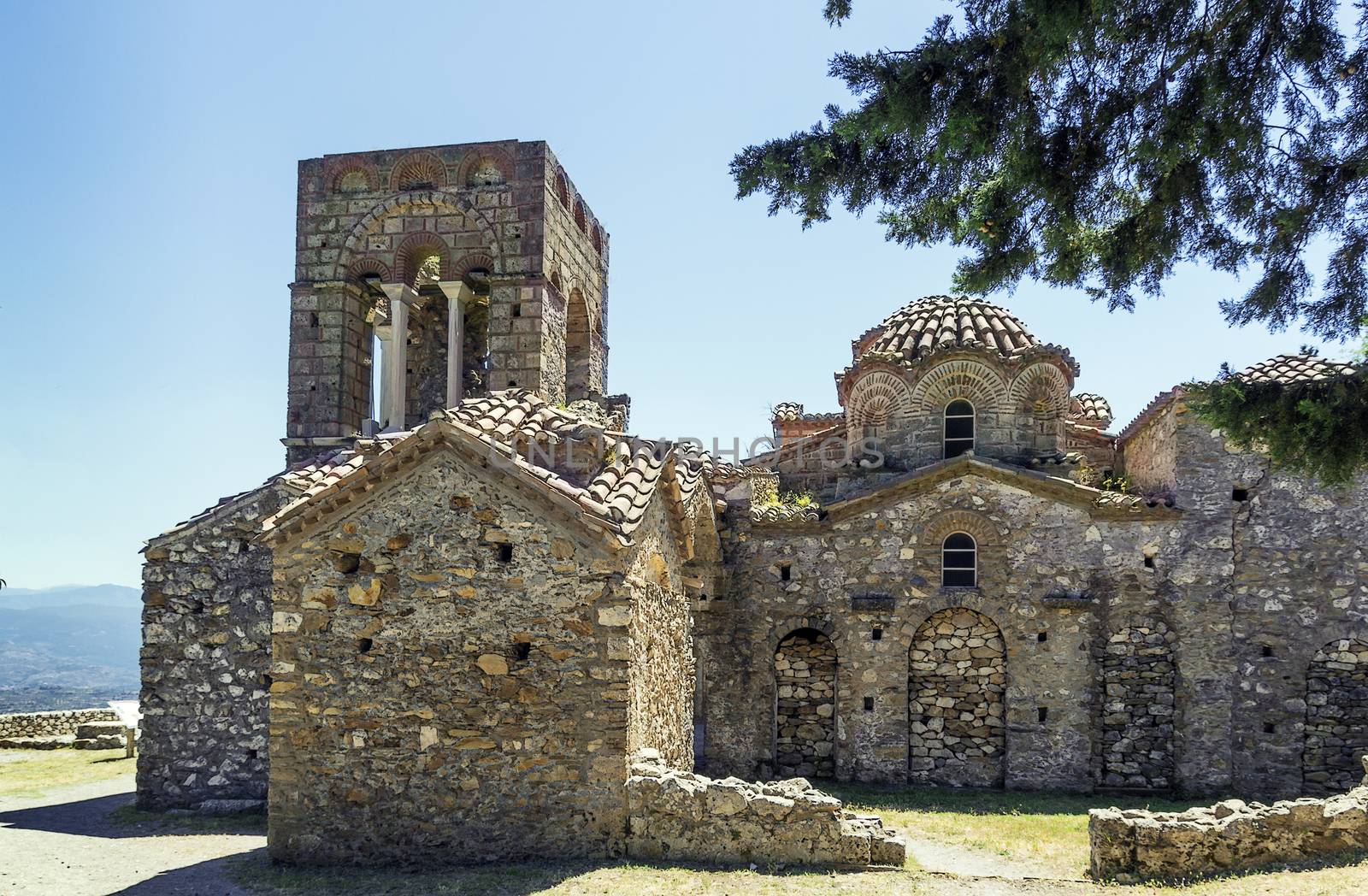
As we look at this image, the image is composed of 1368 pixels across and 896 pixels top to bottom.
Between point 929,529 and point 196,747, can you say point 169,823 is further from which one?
point 929,529

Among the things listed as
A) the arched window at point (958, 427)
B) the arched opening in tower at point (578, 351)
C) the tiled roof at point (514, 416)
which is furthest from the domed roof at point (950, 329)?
the tiled roof at point (514, 416)

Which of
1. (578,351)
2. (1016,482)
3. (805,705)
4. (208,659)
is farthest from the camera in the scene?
(578,351)

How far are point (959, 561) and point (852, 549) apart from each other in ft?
5.48

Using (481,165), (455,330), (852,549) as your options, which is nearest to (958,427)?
(852,549)

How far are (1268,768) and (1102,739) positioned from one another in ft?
7.47

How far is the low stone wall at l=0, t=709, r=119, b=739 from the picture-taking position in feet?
70.3

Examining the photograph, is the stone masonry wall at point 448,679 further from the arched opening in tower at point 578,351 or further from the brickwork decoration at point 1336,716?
the brickwork decoration at point 1336,716

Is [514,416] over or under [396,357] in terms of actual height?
under

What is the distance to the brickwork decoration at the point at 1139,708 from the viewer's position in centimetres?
1541

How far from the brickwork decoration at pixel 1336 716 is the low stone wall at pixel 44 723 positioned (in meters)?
21.3

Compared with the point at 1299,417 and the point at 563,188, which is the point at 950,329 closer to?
the point at 563,188

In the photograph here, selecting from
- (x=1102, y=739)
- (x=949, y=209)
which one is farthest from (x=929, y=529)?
(x=949, y=209)

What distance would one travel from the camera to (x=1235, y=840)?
955cm

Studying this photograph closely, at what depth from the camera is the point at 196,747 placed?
1287cm
